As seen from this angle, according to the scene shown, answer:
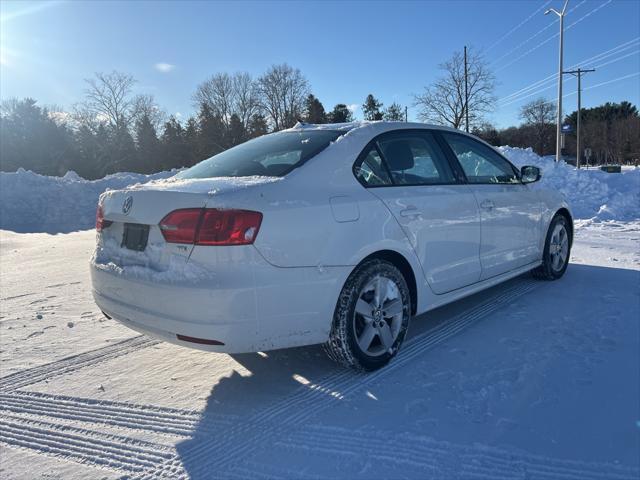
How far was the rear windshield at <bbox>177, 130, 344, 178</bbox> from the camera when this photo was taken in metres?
2.97

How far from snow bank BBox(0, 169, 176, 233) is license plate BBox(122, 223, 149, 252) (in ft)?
34.5

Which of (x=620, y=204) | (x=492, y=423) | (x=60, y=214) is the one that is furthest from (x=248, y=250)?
(x=60, y=214)

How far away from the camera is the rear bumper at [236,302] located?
2.41m

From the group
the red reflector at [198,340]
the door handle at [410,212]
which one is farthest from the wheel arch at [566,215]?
the red reflector at [198,340]

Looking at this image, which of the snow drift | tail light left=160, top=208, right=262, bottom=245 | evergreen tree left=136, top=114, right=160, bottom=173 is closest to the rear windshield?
tail light left=160, top=208, right=262, bottom=245

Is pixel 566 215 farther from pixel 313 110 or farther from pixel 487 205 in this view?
pixel 313 110

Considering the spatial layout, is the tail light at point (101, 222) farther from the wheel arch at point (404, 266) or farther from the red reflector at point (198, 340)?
the wheel arch at point (404, 266)

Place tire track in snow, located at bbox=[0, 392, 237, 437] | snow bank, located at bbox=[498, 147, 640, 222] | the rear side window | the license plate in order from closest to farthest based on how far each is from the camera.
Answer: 1. tire track in snow, located at bbox=[0, 392, 237, 437]
2. the license plate
3. the rear side window
4. snow bank, located at bbox=[498, 147, 640, 222]

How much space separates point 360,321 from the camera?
3.03 metres

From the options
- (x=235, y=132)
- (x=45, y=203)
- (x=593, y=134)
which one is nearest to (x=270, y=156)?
(x=45, y=203)

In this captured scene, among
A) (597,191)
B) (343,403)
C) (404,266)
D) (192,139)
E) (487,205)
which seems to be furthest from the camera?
(192,139)

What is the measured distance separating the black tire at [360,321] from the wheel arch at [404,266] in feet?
0.14

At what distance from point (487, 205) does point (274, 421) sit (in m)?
2.57

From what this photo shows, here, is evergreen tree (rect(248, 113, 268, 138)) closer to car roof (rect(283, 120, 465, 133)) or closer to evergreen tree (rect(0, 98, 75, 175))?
evergreen tree (rect(0, 98, 75, 175))
